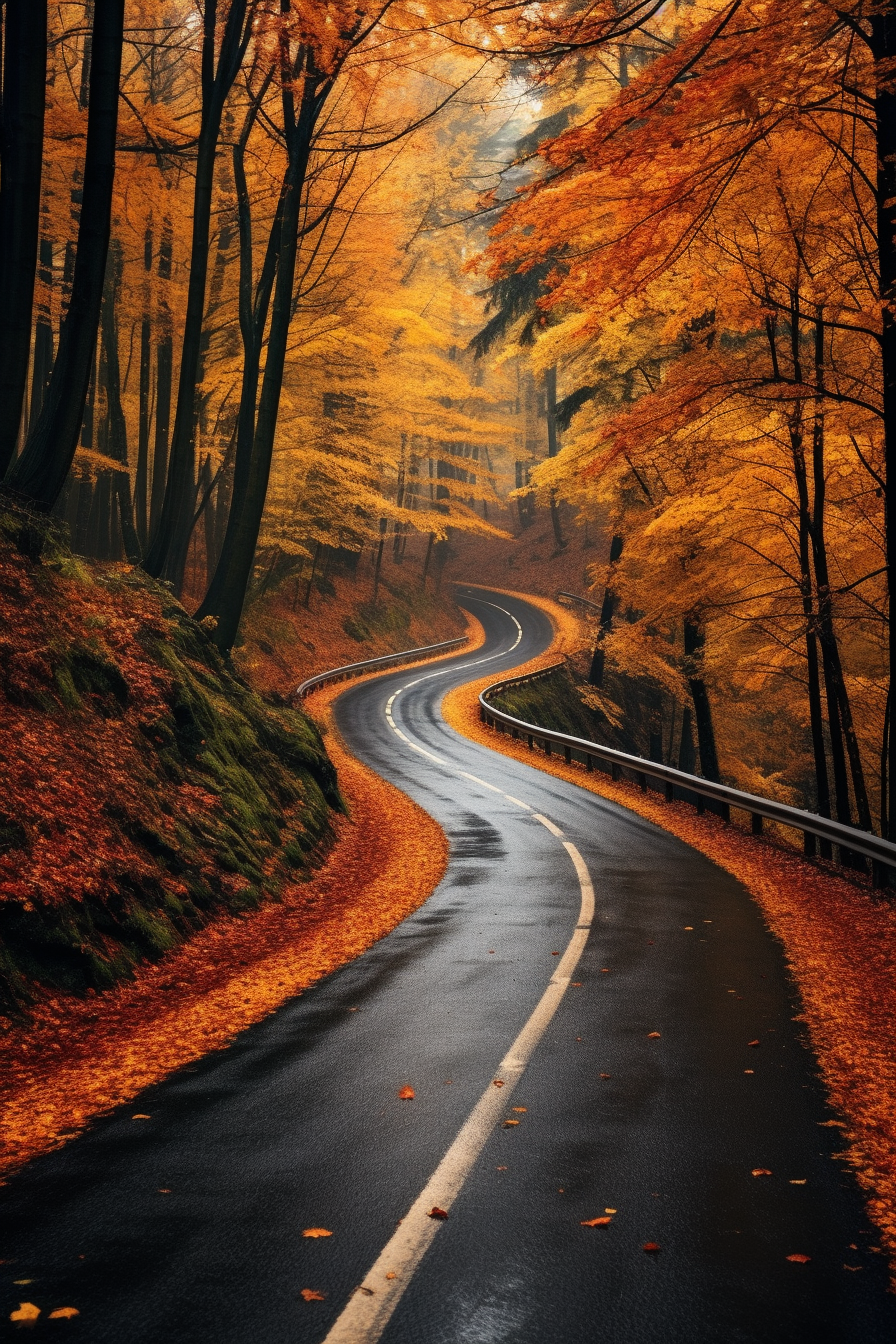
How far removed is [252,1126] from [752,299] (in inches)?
432

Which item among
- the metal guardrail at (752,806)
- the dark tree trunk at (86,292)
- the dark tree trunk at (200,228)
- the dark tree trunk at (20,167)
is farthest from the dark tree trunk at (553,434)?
the dark tree trunk at (20,167)

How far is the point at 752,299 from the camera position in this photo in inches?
448

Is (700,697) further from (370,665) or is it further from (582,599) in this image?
(582,599)

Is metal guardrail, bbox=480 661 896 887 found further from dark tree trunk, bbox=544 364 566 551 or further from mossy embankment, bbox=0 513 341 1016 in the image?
dark tree trunk, bbox=544 364 566 551

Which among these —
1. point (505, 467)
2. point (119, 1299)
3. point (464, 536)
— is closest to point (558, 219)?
point (119, 1299)

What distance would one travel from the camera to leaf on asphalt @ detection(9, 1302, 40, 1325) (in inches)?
115

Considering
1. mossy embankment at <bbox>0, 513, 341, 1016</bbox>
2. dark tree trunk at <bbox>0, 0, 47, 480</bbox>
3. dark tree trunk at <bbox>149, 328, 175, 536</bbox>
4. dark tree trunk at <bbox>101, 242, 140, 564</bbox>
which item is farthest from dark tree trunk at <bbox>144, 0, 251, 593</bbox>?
dark tree trunk at <bbox>149, 328, 175, 536</bbox>

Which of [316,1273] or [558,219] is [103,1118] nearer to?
[316,1273]

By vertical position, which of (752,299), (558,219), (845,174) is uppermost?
(845,174)

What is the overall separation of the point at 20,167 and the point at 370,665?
91.9 feet

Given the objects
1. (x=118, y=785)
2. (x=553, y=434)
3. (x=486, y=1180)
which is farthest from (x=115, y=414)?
(x=553, y=434)

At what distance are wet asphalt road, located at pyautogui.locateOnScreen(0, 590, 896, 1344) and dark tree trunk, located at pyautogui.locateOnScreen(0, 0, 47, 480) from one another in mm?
7783

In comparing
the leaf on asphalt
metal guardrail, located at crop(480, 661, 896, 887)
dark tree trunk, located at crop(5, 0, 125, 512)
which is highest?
dark tree trunk, located at crop(5, 0, 125, 512)

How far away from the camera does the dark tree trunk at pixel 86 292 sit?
998 centimetres
